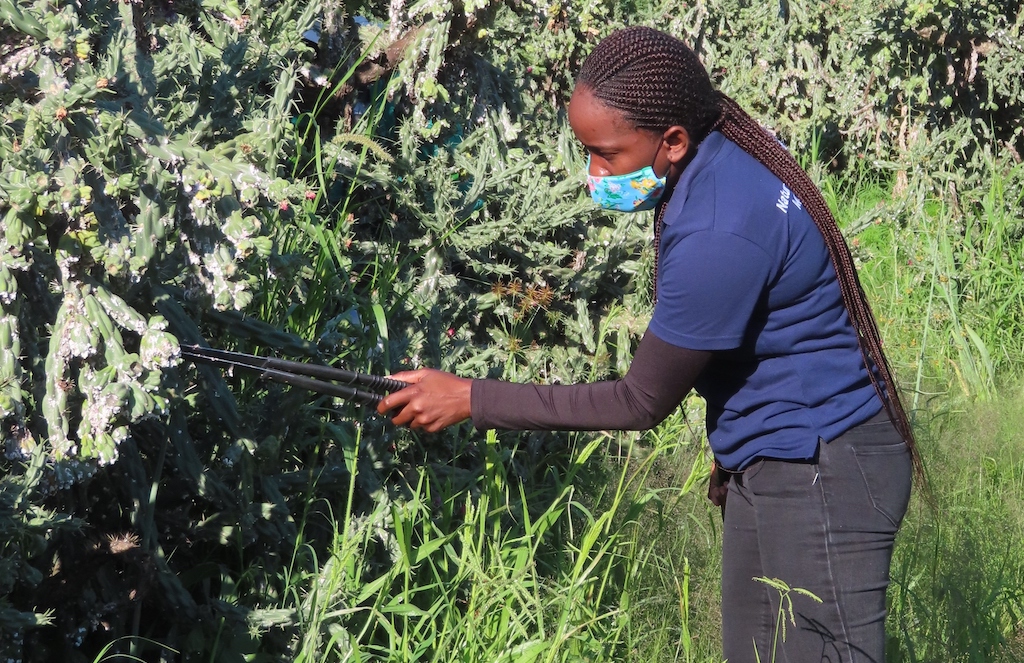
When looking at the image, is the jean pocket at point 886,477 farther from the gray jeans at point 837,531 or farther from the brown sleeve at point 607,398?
the brown sleeve at point 607,398

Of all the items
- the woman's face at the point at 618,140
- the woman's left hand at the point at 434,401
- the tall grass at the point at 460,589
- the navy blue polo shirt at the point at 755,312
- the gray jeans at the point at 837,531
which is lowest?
the tall grass at the point at 460,589

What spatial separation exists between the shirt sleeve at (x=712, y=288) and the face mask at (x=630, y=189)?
0.18m

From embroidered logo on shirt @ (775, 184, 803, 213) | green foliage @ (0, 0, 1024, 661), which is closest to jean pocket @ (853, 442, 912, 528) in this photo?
embroidered logo on shirt @ (775, 184, 803, 213)

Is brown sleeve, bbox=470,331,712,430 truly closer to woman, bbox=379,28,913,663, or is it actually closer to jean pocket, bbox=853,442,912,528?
woman, bbox=379,28,913,663

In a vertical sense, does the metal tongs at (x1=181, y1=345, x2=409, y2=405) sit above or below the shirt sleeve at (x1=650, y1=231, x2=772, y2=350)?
below

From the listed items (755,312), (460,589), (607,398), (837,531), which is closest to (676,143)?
(755,312)

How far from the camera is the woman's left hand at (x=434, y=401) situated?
2.49 m

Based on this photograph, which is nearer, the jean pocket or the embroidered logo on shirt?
the embroidered logo on shirt

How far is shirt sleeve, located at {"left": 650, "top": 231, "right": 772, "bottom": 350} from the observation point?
2.12 meters

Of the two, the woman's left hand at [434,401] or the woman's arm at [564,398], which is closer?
the woman's arm at [564,398]

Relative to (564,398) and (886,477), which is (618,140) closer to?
(564,398)

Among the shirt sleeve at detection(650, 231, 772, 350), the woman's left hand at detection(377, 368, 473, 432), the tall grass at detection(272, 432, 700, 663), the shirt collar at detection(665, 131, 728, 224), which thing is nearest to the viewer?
the shirt sleeve at detection(650, 231, 772, 350)

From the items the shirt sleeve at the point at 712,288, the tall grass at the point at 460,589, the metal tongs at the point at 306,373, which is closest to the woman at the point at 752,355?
the shirt sleeve at the point at 712,288

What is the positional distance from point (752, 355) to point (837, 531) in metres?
0.42
